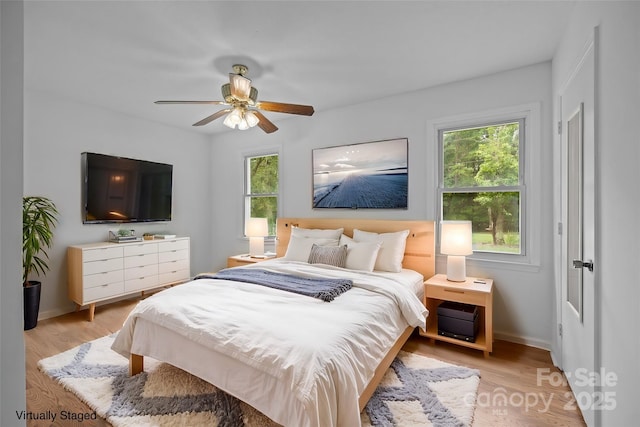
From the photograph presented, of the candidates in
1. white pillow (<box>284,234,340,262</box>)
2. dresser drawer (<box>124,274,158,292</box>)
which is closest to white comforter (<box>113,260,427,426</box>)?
white pillow (<box>284,234,340,262</box>)

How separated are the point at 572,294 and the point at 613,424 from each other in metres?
0.92

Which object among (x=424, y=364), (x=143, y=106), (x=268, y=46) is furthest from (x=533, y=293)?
(x=143, y=106)

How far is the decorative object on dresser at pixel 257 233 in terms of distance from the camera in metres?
4.27

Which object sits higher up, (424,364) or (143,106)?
(143,106)

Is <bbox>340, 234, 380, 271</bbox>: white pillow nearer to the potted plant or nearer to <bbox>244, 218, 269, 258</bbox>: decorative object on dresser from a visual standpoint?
<bbox>244, 218, 269, 258</bbox>: decorative object on dresser

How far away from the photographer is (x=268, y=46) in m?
2.47

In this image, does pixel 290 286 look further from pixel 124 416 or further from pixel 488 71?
pixel 488 71

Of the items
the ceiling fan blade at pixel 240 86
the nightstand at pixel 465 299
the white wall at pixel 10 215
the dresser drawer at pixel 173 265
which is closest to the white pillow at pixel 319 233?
the nightstand at pixel 465 299

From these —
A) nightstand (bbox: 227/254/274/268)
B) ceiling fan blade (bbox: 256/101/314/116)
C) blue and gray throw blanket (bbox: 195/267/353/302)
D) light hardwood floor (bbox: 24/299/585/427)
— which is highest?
ceiling fan blade (bbox: 256/101/314/116)

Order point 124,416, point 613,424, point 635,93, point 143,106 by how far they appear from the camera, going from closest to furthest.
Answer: point 635,93 < point 613,424 < point 124,416 < point 143,106

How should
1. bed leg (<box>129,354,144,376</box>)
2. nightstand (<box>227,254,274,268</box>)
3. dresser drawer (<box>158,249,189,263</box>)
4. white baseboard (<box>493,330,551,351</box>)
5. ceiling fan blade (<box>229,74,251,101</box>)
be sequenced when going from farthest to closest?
dresser drawer (<box>158,249,189,263</box>) < nightstand (<box>227,254,274,268</box>) < white baseboard (<box>493,330,551,351</box>) < ceiling fan blade (<box>229,74,251,101</box>) < bed leg (<box>129,354,144,376</box>)

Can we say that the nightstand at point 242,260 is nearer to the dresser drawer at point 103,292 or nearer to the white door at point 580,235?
the dresser drawer at point 103,292

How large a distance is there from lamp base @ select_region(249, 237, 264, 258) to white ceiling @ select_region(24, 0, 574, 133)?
195 cm

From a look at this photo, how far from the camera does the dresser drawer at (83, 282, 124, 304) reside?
3416 millimetres
